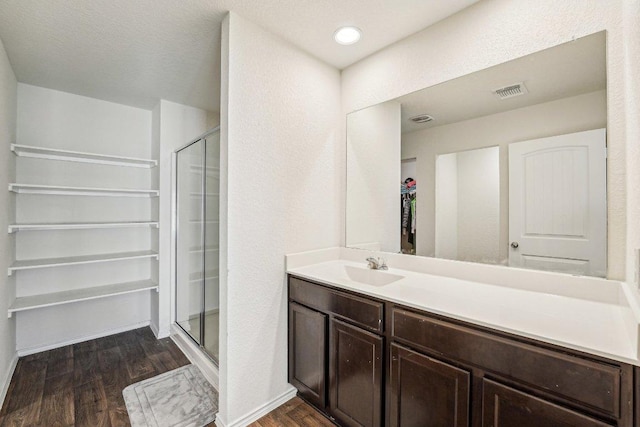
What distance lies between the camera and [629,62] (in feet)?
3.54

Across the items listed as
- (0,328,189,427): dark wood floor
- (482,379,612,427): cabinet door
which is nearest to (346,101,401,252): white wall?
(482,379,612,427): cabinet door

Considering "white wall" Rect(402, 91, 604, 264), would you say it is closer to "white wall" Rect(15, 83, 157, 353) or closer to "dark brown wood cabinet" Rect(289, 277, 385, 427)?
"dark brown wood cabinet" Rect(289, 277, 385, 427)

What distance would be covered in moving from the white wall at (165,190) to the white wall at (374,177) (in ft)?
6.32

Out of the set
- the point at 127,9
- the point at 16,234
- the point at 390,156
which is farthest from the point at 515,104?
the point at 16,234

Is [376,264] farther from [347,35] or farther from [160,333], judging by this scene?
[160,333]

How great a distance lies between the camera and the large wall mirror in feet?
4.29

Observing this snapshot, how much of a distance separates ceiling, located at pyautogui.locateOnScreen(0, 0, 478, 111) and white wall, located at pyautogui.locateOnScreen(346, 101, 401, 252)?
49 centimetres

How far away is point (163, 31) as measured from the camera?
5.89ft

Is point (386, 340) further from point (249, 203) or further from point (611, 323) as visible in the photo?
point (249, 203)

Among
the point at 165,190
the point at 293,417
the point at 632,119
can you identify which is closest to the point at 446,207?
the point at 632,119

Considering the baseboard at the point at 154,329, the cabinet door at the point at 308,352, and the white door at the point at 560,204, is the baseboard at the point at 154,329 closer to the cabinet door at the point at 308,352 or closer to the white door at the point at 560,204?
the cabinet door at the point at 308,352

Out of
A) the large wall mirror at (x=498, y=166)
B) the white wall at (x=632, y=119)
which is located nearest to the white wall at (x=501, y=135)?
the large wall mirror at (x=498, y=166)

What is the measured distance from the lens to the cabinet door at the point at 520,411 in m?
0.91

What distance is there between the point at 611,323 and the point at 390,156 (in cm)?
144
